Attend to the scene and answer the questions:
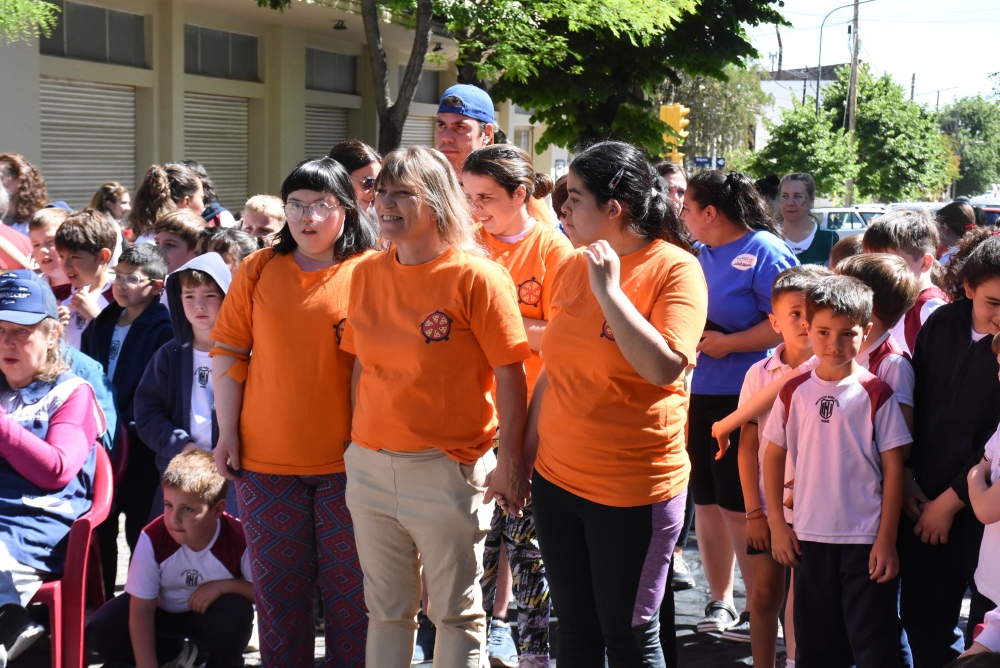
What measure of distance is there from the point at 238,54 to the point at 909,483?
13.9 m

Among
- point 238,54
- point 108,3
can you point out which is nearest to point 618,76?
point 238,54

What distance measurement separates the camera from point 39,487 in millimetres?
3920

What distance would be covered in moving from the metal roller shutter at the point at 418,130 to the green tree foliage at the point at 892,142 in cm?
3003

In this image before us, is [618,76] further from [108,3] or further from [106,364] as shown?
[106,364]

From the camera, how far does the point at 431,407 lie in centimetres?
329

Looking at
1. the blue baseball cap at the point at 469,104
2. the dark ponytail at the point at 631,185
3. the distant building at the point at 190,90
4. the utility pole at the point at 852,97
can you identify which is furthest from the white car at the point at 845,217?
the dark ponytail at the point at 631,185

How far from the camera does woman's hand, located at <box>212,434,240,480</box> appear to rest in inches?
146

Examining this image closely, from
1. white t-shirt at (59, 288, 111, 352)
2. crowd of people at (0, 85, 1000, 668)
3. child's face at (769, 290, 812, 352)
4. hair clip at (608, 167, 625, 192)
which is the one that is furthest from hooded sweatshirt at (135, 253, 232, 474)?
child's face at (769, 290, 812, 352)

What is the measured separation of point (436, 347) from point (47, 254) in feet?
11.6

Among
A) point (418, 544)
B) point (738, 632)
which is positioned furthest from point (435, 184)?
point (738, 632)

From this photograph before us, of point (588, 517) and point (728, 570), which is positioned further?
point (728, 570)

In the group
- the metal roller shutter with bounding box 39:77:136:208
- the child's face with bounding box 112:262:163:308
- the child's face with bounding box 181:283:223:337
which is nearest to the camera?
the child's face with bounding box 181:283:223:337

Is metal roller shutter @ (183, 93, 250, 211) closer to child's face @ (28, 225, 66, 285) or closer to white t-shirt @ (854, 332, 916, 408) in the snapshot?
child's face @ (28, 225, 66, 285)

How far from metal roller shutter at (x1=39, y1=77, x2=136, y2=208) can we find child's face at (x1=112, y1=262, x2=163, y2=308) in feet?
25.0
